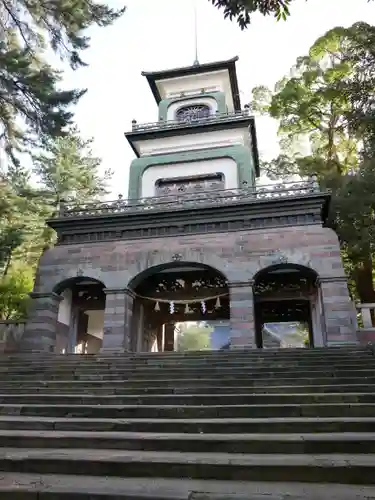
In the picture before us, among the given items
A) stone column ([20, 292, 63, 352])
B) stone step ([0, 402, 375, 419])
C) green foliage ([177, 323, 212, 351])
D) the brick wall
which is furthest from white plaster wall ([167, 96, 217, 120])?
green foliage ([177, 323, 212, 351])

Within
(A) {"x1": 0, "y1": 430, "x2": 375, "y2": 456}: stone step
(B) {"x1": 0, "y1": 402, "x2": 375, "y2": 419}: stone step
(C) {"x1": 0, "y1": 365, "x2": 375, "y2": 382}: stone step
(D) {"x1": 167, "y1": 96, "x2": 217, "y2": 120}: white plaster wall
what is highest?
(D) {"x1": 167, "y1": 96, "x2": 217, "y2": 120}: white plaster wall

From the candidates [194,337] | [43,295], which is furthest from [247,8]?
[194,337]

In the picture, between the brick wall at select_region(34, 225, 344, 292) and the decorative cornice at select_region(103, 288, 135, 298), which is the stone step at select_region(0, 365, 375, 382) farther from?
the brick wall at select_region(34, 225, 344, 292)

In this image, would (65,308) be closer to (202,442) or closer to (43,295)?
(43,295)

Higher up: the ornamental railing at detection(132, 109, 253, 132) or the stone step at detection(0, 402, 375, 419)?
the ornamental railing at detection(132, 109, 253, 132)

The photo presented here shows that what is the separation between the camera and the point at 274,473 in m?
3.27

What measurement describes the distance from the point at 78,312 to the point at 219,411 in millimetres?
11284

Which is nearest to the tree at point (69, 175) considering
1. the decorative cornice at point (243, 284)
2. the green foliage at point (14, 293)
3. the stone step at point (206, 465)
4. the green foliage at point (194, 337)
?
the green foliage at point (14, 293)

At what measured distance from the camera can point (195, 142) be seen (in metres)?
16.8

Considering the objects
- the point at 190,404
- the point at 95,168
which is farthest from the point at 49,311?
the point at 95,168

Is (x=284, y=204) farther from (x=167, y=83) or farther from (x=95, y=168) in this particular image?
(x=95, y=168)

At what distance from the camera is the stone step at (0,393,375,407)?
17.2 feet

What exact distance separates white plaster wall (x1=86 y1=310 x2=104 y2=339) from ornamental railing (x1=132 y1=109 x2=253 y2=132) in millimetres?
8374

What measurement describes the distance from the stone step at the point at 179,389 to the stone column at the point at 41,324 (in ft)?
17.4
